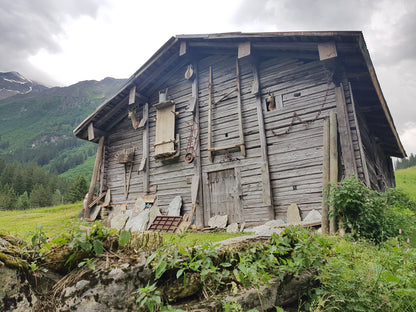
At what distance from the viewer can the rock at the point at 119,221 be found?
10.7 metres

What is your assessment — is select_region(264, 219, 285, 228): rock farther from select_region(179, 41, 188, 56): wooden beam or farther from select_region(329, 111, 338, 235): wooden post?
select_region(179, 41, 188, 56): wooden beam

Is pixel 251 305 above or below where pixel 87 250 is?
below

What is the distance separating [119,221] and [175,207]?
117 inches

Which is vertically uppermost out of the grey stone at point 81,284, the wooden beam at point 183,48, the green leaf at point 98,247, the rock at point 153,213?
the wooden beam at point 183,48

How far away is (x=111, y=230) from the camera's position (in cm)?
229

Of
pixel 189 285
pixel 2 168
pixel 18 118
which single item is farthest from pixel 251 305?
pixel 18 118

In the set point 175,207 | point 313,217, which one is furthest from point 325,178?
point 175,207

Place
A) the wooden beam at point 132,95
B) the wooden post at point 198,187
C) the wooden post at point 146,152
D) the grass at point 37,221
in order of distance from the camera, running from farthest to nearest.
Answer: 1. the wooden beam at point 132,95
2. the wooden post at point 146,152
3. the wooden post at point 198,187
4. the grass at point 37,221

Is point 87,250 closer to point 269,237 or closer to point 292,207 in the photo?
point 269,237

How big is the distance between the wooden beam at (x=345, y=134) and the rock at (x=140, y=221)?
7.46 metres

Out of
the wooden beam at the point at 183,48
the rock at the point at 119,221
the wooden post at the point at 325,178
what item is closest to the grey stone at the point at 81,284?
the wooden post at the point at 325,178

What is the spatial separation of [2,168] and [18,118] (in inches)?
5382

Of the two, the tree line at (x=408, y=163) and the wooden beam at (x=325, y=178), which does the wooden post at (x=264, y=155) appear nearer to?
the wooden beam at (x=325, y=178)

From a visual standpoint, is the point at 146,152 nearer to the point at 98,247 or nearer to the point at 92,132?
the point at 92,132
